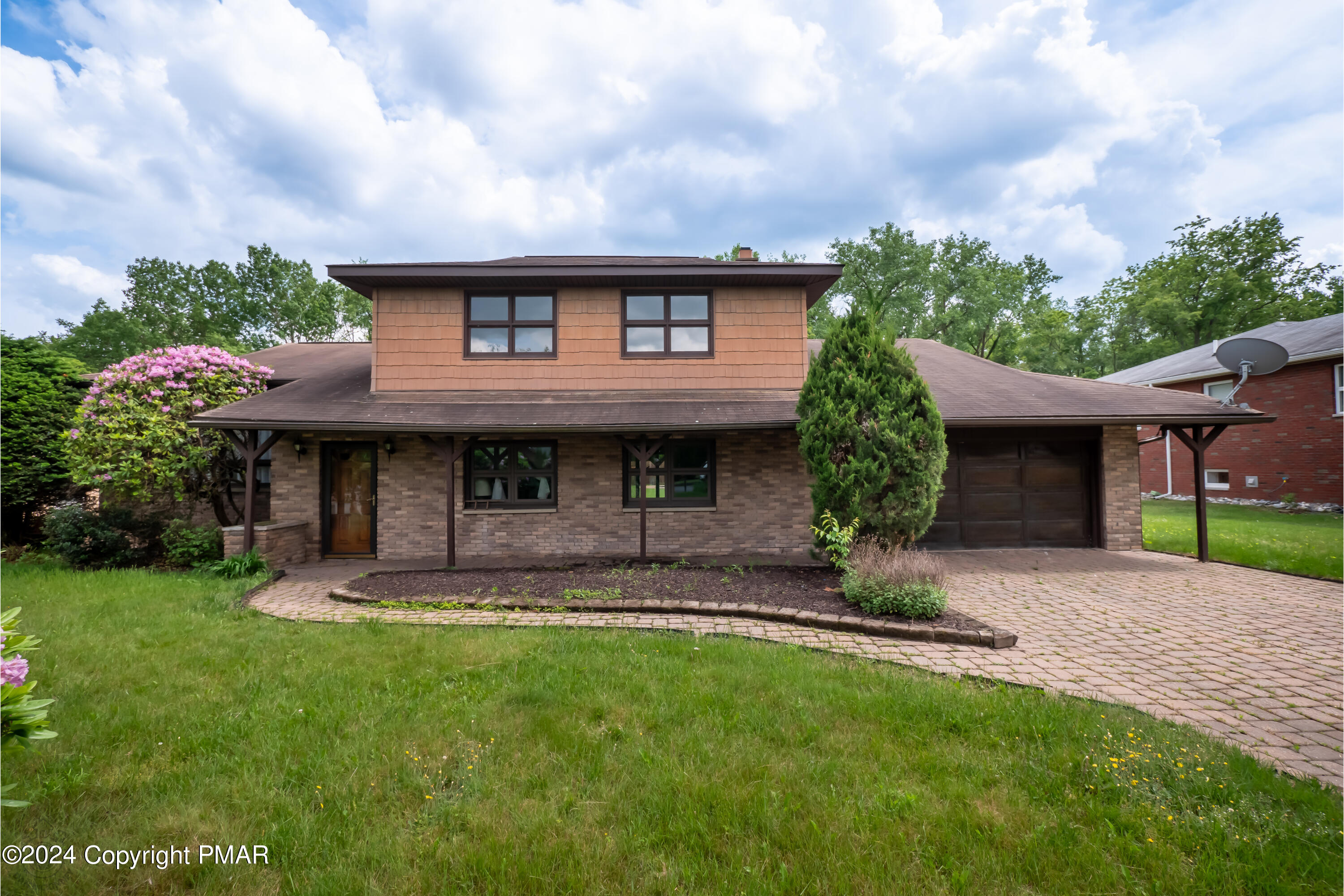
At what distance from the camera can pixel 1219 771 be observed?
2809 millimetres

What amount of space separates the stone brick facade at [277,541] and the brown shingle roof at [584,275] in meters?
4.41

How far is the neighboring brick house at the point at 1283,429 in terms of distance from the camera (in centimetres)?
1485

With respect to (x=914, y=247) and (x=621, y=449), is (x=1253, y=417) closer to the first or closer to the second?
(x=621, y=449)

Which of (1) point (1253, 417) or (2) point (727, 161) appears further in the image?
(2) point (727, 161)

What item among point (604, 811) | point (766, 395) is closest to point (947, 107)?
point (766, 395)

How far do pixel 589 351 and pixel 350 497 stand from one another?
5.21 m

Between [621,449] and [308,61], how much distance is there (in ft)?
26.1

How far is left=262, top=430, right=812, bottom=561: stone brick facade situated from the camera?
9492 mm

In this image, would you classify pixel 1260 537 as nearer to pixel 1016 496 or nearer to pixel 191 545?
pixel 1016 496

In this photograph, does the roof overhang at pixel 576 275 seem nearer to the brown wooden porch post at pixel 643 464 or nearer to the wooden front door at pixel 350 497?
the wooden front door at pixel 350 497

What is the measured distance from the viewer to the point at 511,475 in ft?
32.0

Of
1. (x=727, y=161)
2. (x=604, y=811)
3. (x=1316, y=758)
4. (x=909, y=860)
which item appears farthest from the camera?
(x=727, y=161)

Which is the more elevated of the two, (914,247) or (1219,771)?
(914,247)

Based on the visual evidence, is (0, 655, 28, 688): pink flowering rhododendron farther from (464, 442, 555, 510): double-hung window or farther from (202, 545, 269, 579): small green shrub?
(464, 442, 555, 510): double-hung window
